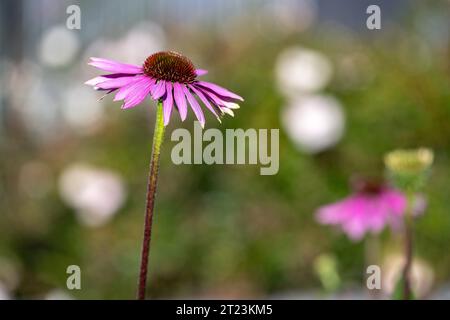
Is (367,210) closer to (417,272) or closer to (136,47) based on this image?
(417,272)

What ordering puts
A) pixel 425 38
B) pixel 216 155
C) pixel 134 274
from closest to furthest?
1. pixel 134 274
2. pixel 216 155
3. pixel 425 38

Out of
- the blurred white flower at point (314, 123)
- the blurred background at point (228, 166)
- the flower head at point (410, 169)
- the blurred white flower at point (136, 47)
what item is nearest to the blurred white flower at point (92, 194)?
the blurred background at point (228, 166)

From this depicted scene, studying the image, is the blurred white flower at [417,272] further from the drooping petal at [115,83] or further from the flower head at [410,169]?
the drooping petal at [115,83]

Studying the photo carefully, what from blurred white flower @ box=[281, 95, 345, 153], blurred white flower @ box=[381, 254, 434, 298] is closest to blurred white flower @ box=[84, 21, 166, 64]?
blurred white flower @ box=[281, 95, 345, 153]

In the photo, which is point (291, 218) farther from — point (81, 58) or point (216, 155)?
point (81, 58)

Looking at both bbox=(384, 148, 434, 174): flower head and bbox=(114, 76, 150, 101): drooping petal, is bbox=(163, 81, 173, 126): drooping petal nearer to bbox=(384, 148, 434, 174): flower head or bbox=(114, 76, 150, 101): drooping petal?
bbox=(114, 76, 150, 101): drooping petal
